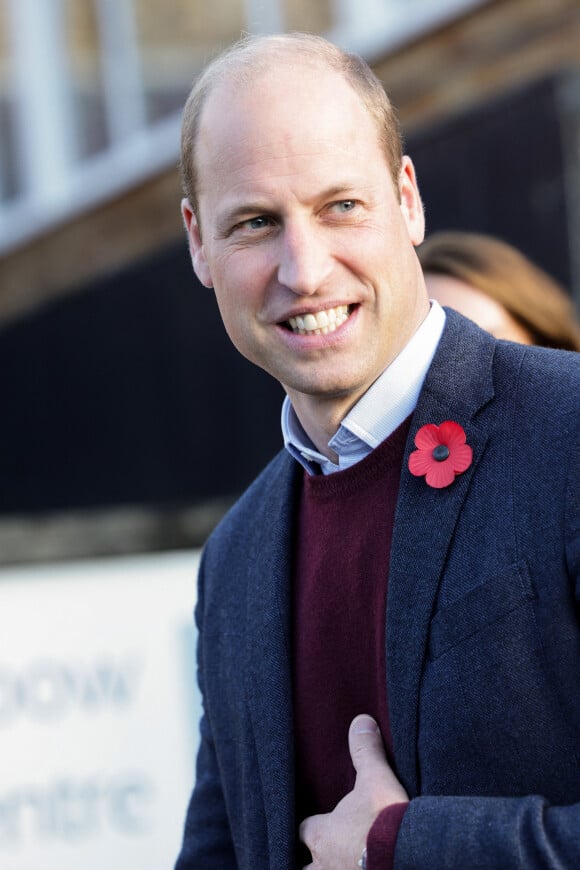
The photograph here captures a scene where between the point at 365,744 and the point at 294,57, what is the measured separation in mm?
1161

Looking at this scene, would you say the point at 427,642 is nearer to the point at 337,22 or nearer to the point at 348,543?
the point at 348,543

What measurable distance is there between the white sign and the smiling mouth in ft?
9.09

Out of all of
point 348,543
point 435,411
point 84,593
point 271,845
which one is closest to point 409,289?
point 435,411

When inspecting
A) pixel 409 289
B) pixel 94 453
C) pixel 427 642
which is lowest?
pixel 427 642

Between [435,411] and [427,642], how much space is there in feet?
1.29

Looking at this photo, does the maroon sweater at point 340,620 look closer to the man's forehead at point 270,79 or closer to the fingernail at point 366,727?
the fingernail at point 366,727

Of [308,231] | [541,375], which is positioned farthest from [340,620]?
[308,231]

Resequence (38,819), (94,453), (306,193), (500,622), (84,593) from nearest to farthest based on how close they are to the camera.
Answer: (500,622), (306,193), (38,819), (84,593), (94,453)

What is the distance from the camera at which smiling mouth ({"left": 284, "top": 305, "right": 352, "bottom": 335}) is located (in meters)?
2.25

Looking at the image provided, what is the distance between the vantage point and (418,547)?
6.99 feet

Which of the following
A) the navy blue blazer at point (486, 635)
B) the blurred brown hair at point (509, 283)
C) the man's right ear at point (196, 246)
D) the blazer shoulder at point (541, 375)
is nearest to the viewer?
the navy blue blazer at point (486, 635)

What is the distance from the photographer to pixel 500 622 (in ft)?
6.57

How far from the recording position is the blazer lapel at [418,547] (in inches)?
82.2

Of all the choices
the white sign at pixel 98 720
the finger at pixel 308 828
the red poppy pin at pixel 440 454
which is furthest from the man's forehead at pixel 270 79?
the white sign at pixel 98 720
